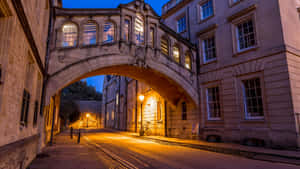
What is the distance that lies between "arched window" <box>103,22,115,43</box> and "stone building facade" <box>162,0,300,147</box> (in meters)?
7.86

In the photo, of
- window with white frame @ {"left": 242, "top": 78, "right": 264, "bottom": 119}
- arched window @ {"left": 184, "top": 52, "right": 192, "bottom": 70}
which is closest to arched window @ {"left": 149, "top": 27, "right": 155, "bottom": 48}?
arched window @ {"left": 184, "top": 52, "right": 192, "bottom": 70}

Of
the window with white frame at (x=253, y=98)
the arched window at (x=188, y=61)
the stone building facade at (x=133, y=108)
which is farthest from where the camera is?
the stone building facade at (x=133, y=108)

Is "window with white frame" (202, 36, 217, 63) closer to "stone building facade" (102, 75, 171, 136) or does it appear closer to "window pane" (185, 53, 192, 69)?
"window pane" (185, 53, 192, 69)

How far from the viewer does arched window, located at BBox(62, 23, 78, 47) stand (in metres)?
11.4

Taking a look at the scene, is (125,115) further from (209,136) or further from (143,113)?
(209,136)

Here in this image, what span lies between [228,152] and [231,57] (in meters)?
7.09

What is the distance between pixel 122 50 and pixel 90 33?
2.23m

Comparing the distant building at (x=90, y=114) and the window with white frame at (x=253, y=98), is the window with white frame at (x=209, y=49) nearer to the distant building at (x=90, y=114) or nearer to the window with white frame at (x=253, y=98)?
the window with white frame at (x=253, y=98)

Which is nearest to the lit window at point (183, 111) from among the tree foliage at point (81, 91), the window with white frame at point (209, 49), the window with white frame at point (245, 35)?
the window with white frame at point (209, 49)

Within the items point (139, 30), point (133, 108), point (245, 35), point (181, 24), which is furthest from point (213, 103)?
point (133, 108)

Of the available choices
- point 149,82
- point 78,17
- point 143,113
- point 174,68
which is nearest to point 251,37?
point 174,68

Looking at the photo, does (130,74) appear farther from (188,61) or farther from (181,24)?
(181,24)

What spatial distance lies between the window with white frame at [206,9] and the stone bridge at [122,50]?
3082mm

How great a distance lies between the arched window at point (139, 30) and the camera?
13.8m
